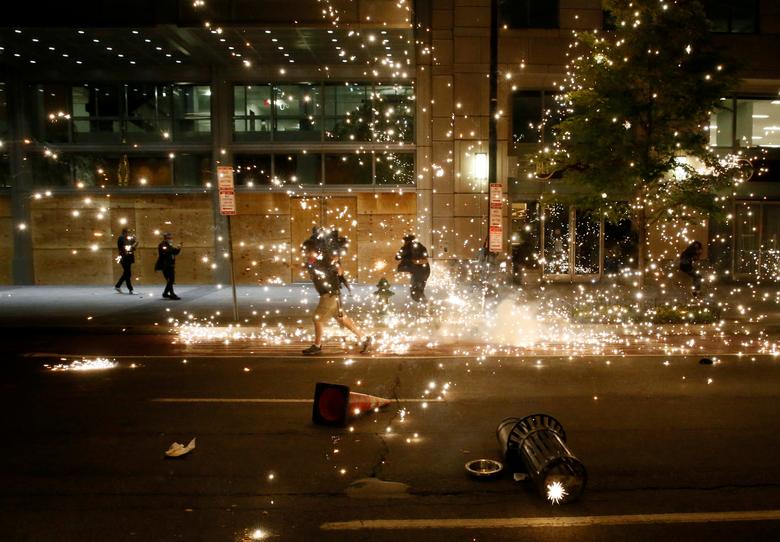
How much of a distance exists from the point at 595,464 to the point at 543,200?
8794mm

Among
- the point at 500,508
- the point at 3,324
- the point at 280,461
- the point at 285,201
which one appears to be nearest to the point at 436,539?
the point at 500,508

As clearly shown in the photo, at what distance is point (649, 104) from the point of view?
12609mm

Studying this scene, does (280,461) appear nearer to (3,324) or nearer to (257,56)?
(3,324)

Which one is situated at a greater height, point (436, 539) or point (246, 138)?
point (246, 138)

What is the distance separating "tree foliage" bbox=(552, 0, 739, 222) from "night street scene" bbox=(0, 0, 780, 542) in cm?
6

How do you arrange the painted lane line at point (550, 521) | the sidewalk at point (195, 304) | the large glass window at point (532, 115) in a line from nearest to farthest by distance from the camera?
1. the painted lane line at point (550, 521)
2. the sidewalk at point (195, 304)
3. the large glass window at point (532, 115)

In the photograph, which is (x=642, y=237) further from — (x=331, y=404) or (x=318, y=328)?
(x=331, y=404)

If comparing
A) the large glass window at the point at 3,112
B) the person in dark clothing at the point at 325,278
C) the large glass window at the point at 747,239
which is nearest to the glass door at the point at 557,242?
the large glass window at the point at 747,239

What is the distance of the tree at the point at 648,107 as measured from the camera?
12.4 metres

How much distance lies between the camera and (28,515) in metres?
4.50

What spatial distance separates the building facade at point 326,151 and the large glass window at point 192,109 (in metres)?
0.04

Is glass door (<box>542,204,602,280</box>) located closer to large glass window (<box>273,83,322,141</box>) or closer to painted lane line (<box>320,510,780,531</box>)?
large glass window (<box>273,83,322,141</box>)

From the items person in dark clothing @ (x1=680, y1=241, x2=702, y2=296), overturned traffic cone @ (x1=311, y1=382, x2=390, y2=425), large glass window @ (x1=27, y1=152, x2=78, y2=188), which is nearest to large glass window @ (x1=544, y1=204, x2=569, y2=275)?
person in dark clothing @ (x1=680, y1=241, x2=702, y2=296)

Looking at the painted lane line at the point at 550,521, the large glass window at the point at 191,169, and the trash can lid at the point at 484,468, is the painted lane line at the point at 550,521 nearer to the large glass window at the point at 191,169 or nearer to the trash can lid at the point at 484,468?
the trash can lid at the point at 484,468
